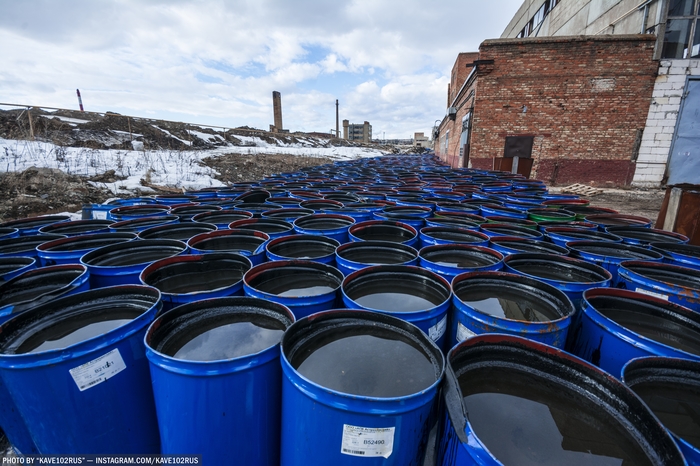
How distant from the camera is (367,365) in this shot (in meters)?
1.63

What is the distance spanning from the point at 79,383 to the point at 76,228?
3.12 metres

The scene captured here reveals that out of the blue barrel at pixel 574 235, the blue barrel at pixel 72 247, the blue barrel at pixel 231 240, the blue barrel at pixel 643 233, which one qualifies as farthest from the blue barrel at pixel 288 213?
the blue barrel at pixel 643 233

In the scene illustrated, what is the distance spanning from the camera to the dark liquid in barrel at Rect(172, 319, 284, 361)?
169 cm

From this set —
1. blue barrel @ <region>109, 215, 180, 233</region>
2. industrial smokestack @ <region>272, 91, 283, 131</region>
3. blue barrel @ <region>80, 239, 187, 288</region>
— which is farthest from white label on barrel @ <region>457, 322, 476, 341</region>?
industrial smokestack @ <region>272, 91, 283, 131</region>

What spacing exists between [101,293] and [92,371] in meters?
0.75

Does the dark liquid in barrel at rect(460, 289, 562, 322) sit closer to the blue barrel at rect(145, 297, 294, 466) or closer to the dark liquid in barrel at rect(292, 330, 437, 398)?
the dark liquid in barrel at rect(292, 330, 437, 398)

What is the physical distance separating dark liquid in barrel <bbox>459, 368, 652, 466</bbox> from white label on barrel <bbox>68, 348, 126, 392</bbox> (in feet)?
5.89

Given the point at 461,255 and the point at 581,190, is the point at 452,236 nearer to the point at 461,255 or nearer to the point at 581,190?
the point at 461,255

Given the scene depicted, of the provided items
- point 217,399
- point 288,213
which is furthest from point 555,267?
point 288,213

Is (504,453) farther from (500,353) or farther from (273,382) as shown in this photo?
(273,382)

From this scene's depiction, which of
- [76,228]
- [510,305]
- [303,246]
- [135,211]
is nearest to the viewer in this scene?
[510,305]

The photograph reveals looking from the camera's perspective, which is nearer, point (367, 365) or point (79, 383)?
point (79, 383)

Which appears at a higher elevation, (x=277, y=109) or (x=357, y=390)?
(x=277, y=109)

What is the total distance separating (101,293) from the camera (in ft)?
6.82
